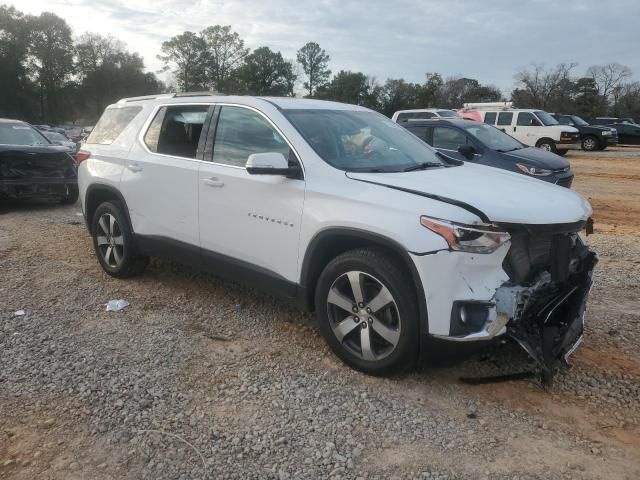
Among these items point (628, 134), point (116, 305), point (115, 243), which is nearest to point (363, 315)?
point (116, 305)

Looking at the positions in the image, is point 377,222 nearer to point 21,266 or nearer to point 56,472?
point 56,472

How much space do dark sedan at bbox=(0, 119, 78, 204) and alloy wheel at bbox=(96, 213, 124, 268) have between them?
445 cm

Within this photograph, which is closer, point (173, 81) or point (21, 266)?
point (21, 266)

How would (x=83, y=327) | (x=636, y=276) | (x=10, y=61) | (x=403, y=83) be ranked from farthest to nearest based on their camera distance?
(x=403, y=83) → (x=10, y=61) → (x=636, y=276) → (x=83, y=327)

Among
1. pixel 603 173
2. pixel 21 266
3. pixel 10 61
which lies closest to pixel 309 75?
pixel 10 61

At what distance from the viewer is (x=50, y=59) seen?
217 feet

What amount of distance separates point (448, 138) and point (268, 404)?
301 inches

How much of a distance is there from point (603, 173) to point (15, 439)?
1720 centimetres

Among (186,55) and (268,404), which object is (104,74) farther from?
(268,404)

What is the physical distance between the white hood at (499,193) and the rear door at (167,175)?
5.27 ft

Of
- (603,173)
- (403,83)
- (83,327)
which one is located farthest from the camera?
(403,83)

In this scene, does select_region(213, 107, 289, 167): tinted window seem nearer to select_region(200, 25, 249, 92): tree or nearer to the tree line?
the tree line

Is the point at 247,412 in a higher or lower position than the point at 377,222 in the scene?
lower

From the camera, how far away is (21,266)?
19.8 ft
